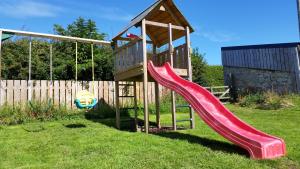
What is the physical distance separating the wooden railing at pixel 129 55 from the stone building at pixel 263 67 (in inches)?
444

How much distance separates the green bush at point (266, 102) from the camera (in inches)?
573

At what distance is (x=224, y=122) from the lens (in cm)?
677

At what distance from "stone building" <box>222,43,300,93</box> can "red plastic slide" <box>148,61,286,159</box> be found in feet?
36.9

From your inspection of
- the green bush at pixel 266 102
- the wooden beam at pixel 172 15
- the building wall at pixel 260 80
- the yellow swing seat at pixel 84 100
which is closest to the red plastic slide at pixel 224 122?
the wooden beam at pixel 172 15

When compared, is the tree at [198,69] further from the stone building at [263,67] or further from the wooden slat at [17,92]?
the wooden slat at [17,92]

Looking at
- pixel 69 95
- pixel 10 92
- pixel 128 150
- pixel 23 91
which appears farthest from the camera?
pixel 69 95

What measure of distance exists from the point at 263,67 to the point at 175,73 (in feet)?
Result: 38.6

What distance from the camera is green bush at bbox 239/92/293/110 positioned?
1455 centimetres

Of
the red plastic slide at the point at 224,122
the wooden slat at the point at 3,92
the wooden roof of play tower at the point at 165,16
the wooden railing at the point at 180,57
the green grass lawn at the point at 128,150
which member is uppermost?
the wooden roof of play tower at the point at 165,16

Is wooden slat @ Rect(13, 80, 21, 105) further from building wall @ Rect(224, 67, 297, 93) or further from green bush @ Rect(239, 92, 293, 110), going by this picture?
building wall @ Rect(224, 67, 297, 93)

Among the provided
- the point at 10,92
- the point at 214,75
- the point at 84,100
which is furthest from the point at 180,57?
the point at 214,75

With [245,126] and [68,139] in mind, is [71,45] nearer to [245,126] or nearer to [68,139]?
[68,139]

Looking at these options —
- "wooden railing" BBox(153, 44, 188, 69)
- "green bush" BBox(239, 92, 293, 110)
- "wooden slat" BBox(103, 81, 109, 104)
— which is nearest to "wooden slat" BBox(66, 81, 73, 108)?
"wooden slat" BBox(103, 81, 109, 104)

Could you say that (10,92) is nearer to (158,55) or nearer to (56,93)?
(56,93)
